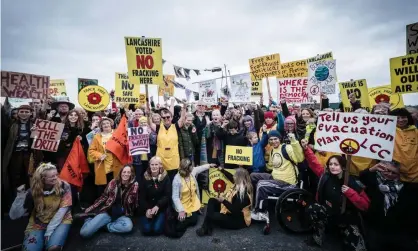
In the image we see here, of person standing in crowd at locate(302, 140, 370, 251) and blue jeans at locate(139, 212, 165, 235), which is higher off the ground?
person standing in crowd at locate(302, 140, 370, 251)

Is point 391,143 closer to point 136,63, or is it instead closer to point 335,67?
point 335,67

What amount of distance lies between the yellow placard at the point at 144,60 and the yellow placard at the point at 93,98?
210 cm

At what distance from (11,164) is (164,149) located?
344 cm

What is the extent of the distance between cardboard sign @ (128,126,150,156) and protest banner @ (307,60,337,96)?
5.74 meters

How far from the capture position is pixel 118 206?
472 centimetres

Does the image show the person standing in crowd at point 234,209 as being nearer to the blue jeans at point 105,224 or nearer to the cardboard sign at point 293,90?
the blue jeans at point 105,224

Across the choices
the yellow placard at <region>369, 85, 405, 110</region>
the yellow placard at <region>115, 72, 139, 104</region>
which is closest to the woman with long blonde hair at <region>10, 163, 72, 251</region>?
the yellow placard at <region>115, 72, 139, 104</region>

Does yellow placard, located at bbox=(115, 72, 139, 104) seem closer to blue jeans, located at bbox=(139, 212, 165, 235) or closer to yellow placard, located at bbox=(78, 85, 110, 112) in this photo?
yellow placard, located at bbox=(78, 85, 110, 112)

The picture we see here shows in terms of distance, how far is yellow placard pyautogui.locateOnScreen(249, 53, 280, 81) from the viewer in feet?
30.0

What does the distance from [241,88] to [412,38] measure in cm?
613

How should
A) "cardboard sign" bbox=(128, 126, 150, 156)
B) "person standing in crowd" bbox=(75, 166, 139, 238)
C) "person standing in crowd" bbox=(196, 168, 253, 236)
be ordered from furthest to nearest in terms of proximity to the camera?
"cardboard sign" bbox=(128, 126, 150, 156) < "person standing in crowd" bbox=(196, 168, 253, 236) < "person standing in crowd" bbox=(75, 166, 139, 238)

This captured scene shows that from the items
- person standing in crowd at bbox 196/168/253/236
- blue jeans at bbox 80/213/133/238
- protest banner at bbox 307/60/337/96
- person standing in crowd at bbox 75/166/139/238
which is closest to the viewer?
blue jeans at bbox 80/213/133/238

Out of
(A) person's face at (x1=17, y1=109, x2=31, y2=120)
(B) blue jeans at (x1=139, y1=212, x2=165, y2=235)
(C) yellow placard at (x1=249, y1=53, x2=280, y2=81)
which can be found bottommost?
(B) blue jeans at (x1=139, y1=212, x2=165, y2=235)

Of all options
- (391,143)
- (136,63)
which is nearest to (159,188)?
(136,63)
